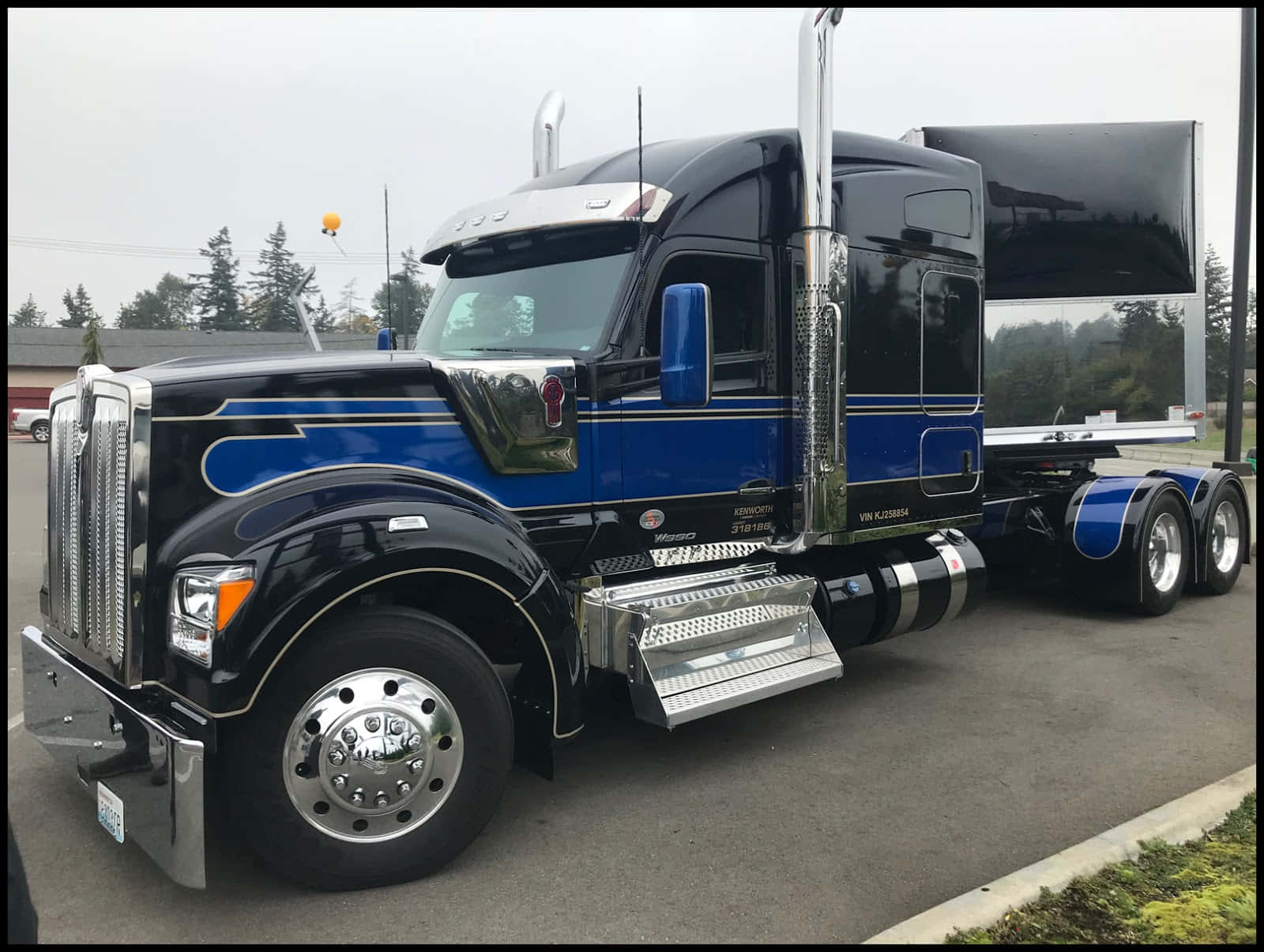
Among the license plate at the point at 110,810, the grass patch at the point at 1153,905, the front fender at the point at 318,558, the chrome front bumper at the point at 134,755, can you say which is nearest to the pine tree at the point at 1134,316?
the grass patch at the point at 1153,905

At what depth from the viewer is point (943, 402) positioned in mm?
5961

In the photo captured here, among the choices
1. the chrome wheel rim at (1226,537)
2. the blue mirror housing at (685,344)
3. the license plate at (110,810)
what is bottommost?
the license plate at (110,810)

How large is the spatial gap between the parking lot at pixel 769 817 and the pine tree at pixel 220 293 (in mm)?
60147

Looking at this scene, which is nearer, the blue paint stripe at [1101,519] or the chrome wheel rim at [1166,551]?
the blue paint stripe at [1101,519]

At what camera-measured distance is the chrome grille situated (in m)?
3.44

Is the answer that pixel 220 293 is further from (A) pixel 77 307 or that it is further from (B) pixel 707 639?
(B) pixel 707 639

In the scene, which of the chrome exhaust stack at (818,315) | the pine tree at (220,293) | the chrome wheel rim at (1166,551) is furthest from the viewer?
the pine tree at (220,293)

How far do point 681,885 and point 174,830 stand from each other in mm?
1667

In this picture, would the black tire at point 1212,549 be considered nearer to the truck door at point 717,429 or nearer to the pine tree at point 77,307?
the truck door at point 717,429

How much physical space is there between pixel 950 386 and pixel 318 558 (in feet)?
13.3

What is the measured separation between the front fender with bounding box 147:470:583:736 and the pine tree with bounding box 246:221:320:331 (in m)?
29.5

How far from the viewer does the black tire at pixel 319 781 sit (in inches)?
128

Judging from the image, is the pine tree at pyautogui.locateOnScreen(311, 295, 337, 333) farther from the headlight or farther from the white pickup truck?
the white pickup truck

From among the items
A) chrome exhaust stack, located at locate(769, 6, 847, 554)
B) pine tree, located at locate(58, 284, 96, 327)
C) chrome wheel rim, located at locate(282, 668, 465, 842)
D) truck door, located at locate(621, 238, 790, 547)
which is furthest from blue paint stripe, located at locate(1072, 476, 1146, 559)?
pine tree, located at locate(58, 284, 96, 327)
